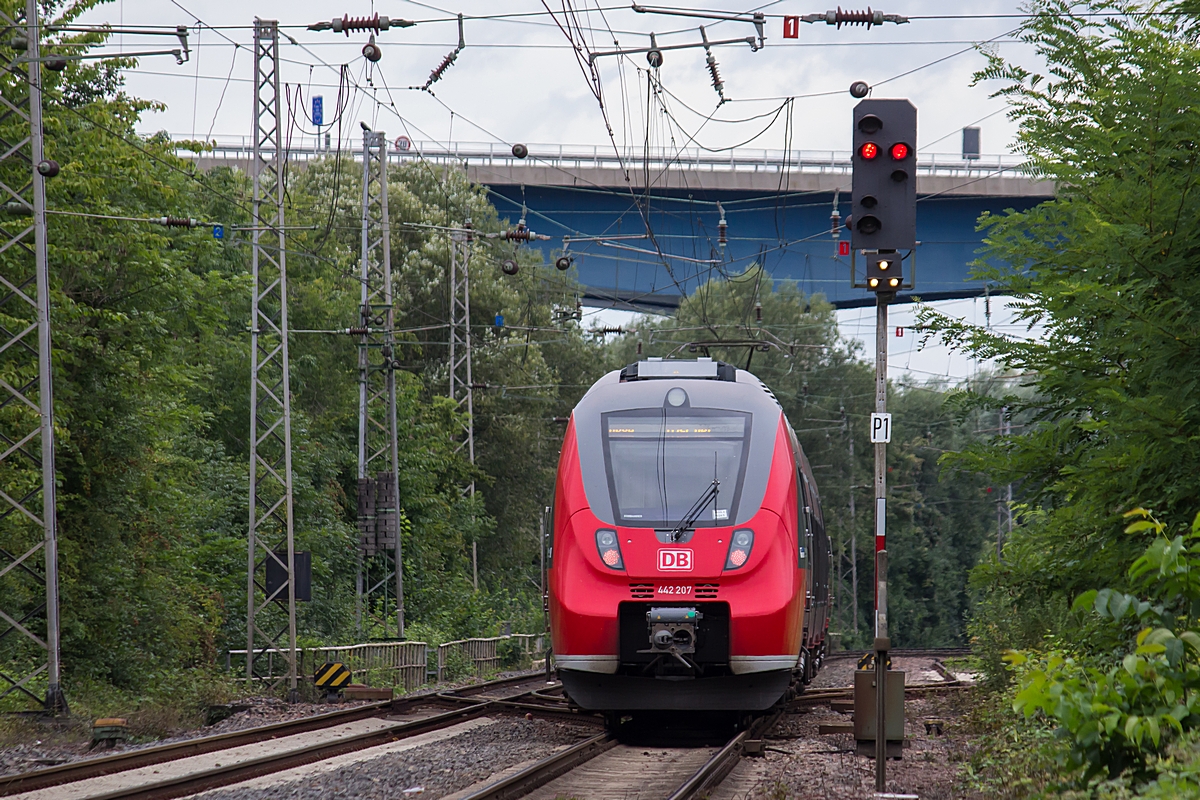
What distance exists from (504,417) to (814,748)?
108ft

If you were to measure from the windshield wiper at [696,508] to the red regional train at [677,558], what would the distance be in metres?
0.01

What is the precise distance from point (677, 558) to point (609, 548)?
0.69 metres

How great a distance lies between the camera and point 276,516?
1121 inches

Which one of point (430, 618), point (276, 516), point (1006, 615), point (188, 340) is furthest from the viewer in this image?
point (430, 618)

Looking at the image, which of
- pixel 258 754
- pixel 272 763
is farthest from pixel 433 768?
pixel 258 754

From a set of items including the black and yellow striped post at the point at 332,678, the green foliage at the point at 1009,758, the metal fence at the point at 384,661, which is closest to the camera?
the green foliage at the point at 1009,758

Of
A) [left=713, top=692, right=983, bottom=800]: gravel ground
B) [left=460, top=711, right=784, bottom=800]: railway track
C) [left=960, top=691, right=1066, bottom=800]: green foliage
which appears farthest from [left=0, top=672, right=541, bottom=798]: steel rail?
[left=960, top=691, right=1066, bottom=800]: green foliage

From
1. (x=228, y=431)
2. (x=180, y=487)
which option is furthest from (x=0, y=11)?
(x=228, y=431)

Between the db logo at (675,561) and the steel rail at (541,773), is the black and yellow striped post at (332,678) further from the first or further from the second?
the db logo at (675,561)

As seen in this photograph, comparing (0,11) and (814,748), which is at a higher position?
(0,11)

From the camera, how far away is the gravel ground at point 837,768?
32.1 feet

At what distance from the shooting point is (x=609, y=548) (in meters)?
12.7

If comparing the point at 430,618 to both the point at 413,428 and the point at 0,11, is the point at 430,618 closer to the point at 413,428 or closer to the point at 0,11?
the point at 413,428

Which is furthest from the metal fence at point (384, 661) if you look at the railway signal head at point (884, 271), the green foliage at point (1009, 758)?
the railway signal head at point (884, 271)
